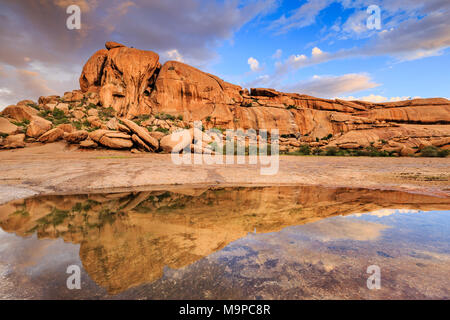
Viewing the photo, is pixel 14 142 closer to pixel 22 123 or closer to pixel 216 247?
pixel 22 123

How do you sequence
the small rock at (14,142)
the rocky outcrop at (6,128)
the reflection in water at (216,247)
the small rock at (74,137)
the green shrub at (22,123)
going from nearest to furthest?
the reflection in water at (216,247) → the small rock at (14,142) → the rocky outcrop at (6,128) → the small rock at (74,137) → the green shrub at (22,123)

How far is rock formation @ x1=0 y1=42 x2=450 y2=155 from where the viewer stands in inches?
1261

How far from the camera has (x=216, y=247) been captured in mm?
2221

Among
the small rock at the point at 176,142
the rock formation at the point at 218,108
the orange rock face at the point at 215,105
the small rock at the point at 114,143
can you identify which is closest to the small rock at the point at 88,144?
the small rock at the point at 114,143

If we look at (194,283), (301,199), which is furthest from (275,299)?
(301,199)

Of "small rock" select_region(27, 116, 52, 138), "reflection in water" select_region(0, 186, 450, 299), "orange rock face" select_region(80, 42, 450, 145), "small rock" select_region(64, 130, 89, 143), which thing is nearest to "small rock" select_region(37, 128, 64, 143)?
"small rock" select_region(27, 116, 52, 138)

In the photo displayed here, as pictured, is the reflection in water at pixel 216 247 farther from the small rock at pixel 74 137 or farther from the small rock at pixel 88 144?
the small rock at pixel 74 137

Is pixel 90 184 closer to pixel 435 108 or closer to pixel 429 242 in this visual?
pixel 429 242

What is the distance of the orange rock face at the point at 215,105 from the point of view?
Result: 35.1 m

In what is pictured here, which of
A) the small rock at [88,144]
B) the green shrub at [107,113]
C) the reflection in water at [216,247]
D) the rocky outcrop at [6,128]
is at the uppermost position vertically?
the green shrub at [107,113]

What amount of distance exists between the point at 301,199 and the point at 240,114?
3541 centimetres

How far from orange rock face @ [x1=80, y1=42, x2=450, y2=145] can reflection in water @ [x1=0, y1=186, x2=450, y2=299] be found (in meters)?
32.8

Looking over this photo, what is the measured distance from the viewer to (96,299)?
1392 mm

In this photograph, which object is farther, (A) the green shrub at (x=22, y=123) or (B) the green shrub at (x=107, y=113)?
(B) the green shrub at (x=107, y=113)
